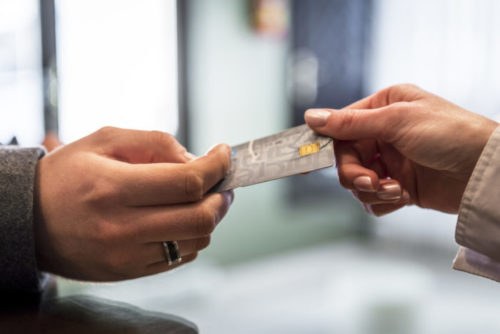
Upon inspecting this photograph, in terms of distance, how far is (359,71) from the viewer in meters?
3.80

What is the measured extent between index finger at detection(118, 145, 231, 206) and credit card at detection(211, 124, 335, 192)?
0.08m

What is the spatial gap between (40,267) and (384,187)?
671 millimetres

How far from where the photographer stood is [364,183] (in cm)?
86

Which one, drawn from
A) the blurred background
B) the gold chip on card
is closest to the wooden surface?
the gold chip on card

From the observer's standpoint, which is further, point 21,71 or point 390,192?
point 21,71

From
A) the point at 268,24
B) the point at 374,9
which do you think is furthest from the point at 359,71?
the point at 268,24

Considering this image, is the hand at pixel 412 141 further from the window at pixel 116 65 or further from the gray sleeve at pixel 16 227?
the window at pixel 116 65

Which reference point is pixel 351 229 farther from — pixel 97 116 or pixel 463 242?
pixel 463 242

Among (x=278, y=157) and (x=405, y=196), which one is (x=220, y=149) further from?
(x=405, y=196)

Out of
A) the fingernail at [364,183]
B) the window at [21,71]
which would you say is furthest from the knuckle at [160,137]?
the window at [21,71]

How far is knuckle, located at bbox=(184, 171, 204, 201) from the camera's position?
664 millimetres

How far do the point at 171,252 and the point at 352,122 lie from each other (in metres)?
0.44

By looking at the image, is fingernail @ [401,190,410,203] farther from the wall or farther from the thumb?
the wall

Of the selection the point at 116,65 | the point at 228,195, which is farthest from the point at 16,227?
the point at 116,65
